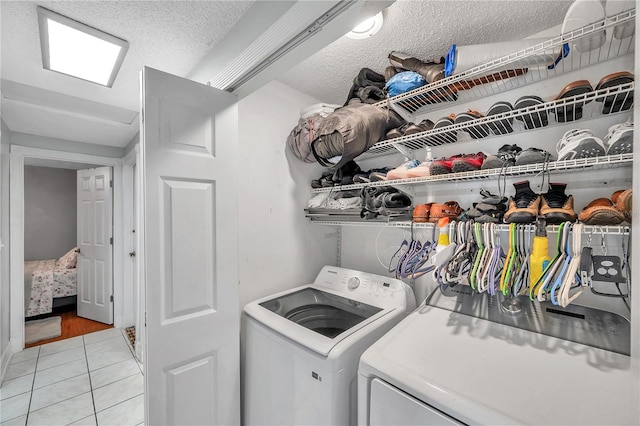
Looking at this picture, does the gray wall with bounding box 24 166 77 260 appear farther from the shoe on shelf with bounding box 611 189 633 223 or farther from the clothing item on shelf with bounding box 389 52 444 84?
the shoe on shelf with bounding box 611 189 633 223

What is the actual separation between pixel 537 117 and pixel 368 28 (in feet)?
2.99

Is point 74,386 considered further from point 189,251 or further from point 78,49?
point 78,49

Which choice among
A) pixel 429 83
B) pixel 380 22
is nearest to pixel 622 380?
pixel 429 83

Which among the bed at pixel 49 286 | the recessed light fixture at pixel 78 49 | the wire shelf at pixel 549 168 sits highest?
the recessed light fixture at pixel 78 49

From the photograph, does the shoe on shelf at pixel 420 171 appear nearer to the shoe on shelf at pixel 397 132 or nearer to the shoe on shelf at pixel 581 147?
the shoe on shelf at pixel 397 132

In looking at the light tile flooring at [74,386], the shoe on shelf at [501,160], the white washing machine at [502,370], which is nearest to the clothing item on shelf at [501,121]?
the shoe on shelf at [501,160]

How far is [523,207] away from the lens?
3.67ft

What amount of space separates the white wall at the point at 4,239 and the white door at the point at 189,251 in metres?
2.38

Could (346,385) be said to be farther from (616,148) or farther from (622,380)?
(616,148)

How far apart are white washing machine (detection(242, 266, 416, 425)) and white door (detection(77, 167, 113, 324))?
9.57ft

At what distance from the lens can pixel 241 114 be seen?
170 centimetres

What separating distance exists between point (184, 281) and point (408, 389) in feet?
3.56

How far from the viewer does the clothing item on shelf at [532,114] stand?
1.09 meters

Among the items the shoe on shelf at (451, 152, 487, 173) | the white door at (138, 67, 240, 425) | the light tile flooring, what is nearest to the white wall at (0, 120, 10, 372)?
the light tile flooring
